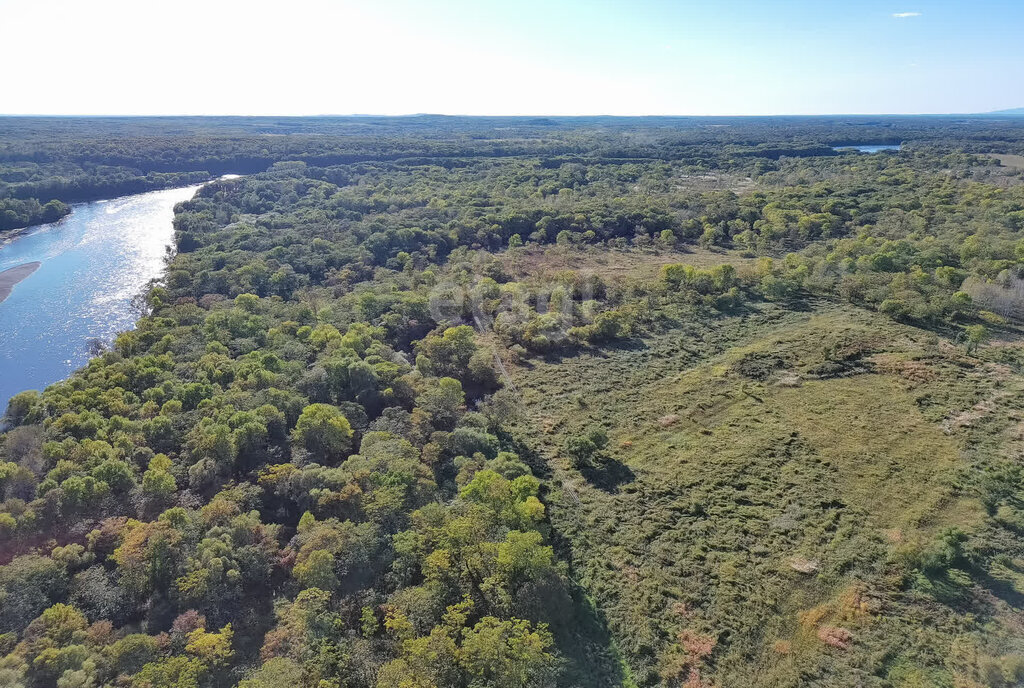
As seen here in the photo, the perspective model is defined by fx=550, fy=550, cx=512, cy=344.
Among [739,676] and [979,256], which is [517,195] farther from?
[739,676]

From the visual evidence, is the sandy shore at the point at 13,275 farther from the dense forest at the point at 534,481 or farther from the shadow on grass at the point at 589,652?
the shadow on grass at the point at 589,652

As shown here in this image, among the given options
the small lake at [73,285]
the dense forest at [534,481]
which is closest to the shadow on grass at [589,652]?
the dense forest at [534,481]

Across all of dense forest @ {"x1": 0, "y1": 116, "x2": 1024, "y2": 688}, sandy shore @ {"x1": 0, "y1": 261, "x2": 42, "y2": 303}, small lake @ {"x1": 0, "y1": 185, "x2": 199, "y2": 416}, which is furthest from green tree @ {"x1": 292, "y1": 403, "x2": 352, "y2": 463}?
sandy shore @ {"x1": 0, "y1": 261, "x2": 42, "y2": 303}

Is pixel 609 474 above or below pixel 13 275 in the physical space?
below

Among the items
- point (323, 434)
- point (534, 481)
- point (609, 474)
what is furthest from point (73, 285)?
point (609, 474)

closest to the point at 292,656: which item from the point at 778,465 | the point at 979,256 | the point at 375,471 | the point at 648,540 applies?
the point at 375,471

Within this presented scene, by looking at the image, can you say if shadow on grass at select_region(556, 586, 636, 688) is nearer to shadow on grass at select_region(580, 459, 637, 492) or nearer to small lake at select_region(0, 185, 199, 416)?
shadow on grass at select_region(580, 459, 637, 492)

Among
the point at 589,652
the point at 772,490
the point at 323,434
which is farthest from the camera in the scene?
the point at 323,434

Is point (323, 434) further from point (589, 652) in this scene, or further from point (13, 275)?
point (13, 275)
